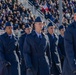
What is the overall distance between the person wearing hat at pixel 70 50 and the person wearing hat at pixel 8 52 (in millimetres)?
2970

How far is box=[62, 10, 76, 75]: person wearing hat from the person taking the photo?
823cm

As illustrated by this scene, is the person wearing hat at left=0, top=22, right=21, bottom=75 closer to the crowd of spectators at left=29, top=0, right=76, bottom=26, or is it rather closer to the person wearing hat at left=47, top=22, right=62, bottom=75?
the person wearing hat at left=47, top=22, right=62, bottom=75

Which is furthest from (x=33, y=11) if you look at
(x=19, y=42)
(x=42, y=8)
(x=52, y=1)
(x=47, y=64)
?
(x=47, y=64)

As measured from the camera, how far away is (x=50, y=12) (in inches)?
1174

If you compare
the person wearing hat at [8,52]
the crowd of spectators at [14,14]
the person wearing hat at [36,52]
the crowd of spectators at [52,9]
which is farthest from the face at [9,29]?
the crowd of spectators at [52,9]

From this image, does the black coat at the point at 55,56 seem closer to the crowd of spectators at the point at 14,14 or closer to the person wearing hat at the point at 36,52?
the person wearing hat at the point at 36,52

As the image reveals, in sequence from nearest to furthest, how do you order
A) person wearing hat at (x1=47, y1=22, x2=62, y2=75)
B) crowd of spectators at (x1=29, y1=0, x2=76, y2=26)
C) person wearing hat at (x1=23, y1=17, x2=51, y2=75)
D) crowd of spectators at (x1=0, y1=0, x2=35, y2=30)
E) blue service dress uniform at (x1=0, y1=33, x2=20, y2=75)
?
person wearing hat at (x1=23, y1=17, x2=51, y2=75), blue service dress uniform at (x1=0, y1=33, x2=20, y2=75), person wearing hat at (x1=47, y1=22, x2=62, y2=75), crowd of spectators at (x1=0, y1=0, x2=35, y2=30), crowd of spectators at (x1=29, y1=0, x2=76, y2=26)

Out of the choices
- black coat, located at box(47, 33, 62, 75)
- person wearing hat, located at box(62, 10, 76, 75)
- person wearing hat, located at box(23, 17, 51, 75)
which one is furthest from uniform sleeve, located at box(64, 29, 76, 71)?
black coat, located at box(47, 33, 62, 75)

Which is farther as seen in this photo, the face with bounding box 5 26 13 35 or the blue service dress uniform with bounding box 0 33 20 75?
the blue service dress uniform with bounding box 0 33 20 75

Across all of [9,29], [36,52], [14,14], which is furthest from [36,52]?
[14,14]

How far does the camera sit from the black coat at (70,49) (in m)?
8.23

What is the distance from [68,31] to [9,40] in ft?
10.8

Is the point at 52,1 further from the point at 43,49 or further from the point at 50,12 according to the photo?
the point at 43,49

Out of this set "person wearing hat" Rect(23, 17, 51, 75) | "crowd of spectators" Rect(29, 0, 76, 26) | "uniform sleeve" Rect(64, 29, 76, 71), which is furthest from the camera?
"crowd of spectators" Rect(29, 0, 76, 26)
